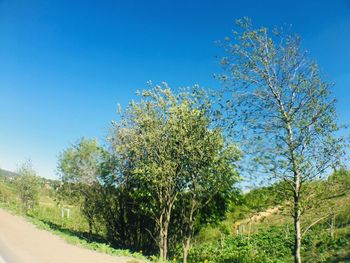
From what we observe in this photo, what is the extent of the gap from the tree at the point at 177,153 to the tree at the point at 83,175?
6896 mm

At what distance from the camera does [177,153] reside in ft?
69.9

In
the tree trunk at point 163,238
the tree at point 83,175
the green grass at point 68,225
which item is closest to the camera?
the green grass at point 68,225

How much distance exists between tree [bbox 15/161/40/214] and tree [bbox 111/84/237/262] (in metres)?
38.3

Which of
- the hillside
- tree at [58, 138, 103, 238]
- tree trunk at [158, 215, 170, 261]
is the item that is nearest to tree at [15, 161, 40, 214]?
tree at [58, 138, 103, 238]

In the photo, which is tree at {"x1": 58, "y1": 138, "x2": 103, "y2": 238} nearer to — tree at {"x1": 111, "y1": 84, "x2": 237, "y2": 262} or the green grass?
the green grass

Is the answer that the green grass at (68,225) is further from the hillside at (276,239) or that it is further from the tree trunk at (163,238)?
the hillside at (276,239)

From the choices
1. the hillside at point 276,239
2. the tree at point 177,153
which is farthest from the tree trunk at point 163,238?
the hillside at point 276,239

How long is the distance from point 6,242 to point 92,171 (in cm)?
1159

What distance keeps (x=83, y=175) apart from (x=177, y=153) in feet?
41.3

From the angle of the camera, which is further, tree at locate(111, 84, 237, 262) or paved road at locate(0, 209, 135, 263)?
tree at locate(111, 84, 237, 262)

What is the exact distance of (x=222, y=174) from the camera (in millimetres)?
20625

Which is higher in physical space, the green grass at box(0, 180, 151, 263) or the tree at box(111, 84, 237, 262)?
the tree at box(111, 84, 237, 262)

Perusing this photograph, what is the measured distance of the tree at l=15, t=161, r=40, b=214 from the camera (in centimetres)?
5519

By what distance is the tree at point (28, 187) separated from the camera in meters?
55.2
